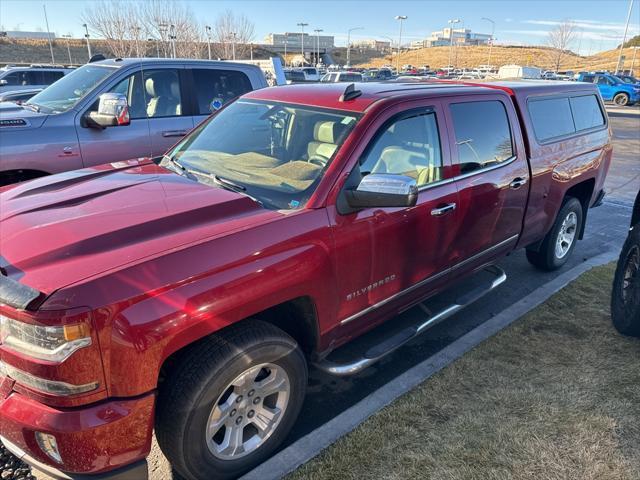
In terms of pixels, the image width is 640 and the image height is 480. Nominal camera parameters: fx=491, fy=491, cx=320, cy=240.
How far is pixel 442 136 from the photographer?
128 inches

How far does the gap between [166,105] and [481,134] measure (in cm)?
380

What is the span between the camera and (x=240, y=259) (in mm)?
2184

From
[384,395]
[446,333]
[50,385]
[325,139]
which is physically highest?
[325,139]

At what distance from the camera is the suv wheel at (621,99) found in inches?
1157

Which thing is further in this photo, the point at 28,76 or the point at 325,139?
the point at 28,76

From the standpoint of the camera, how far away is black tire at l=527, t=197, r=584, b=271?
4.88 metres

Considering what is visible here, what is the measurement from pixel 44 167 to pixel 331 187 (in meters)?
3.57

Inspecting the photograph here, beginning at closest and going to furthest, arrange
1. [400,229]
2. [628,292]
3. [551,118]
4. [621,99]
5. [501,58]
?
[400,229], [628,292], [551,118], [621,99], [501,58]

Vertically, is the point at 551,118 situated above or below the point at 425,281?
above

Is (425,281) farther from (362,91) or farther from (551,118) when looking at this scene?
(551,118)

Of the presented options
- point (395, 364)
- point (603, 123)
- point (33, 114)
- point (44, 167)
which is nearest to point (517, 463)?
point (395, 364)

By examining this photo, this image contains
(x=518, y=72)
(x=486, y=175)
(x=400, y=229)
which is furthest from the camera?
(x=518, y=72)

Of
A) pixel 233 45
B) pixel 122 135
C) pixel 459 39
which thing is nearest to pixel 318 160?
pixel 122 135

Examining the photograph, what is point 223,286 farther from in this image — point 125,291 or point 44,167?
point 44,167
